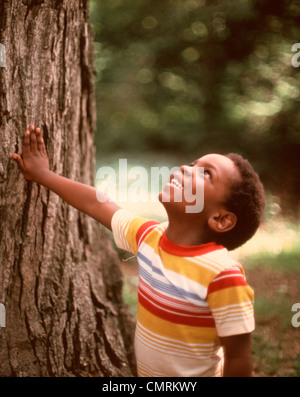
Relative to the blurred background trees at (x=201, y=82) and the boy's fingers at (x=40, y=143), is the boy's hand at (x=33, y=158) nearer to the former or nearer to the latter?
the boy's fingers at (x=40, y=143)

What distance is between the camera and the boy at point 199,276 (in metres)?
1.29

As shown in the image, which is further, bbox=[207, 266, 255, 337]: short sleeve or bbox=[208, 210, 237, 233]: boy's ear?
bbox=[208, 210, 237, 233]: boy's ear

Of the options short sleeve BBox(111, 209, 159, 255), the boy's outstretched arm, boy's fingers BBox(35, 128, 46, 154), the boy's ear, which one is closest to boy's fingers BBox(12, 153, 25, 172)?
the boy's outstretched arm

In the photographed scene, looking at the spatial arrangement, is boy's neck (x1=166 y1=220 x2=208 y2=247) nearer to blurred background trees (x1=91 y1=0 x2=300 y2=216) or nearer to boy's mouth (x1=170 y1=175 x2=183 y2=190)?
boy's mouth (x1=170 y1=175 x2=183 y2=190)

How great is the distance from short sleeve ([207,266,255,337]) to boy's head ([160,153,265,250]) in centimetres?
22

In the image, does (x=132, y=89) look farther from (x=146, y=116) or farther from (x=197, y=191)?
(x=197, y=191)

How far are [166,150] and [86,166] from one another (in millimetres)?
3152

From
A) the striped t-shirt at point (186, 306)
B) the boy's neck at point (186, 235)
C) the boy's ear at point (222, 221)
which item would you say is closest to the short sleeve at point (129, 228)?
the striped t-shirt at point (186, 306)

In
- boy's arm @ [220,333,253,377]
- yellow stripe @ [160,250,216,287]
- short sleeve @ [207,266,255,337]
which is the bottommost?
boy's arm @ [220,333,253,377]

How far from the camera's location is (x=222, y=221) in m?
1.44

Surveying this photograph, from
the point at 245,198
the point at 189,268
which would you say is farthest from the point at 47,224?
the point at 245,198

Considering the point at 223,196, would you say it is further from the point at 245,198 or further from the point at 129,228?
the point at 129,228

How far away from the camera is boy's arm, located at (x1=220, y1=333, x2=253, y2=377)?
1.27 metres

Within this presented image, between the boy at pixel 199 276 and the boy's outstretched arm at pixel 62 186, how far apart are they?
0.27 meters
